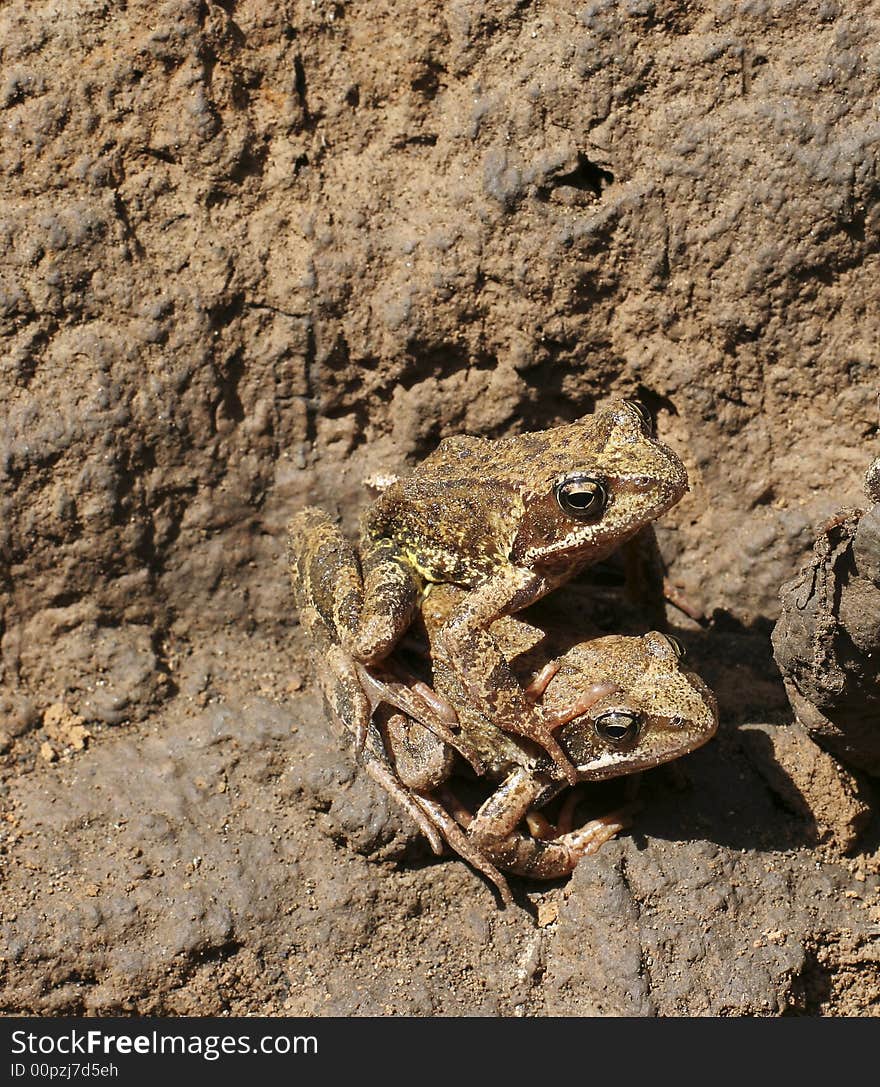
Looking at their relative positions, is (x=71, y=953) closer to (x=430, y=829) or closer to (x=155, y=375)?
(x=430, y=829)

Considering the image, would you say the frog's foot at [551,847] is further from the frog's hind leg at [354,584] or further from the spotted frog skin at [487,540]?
the frog's hind leg at [354,584]

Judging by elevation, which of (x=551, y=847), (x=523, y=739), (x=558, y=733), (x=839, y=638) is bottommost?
(x=551, y=847)

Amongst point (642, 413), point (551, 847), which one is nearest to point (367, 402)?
point (642, 413)

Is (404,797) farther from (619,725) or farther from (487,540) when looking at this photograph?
(487,540)

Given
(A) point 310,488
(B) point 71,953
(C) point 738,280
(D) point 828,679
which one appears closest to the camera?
(D) point 828,679

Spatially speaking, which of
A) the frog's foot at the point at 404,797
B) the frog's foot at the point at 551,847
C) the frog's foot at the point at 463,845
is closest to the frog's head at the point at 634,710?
the frog's foot at the point at 551,847

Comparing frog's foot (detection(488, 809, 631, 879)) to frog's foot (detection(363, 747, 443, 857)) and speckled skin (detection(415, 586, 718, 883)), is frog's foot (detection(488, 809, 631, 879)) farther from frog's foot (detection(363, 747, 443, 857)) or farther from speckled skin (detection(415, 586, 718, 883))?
frog's foot (detection(363, 747, 443, 857))

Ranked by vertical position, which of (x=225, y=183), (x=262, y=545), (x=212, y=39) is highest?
(x=212, y=39)

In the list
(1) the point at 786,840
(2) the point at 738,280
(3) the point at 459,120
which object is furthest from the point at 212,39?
(1) the point at 786,840
